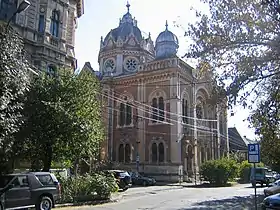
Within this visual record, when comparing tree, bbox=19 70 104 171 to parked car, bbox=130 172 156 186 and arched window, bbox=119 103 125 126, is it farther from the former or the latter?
arched window, bbox=119 103 125 126

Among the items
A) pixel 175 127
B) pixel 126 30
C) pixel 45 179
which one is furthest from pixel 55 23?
pixel 126 30

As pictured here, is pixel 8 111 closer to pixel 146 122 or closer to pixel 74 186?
pixel 74 186

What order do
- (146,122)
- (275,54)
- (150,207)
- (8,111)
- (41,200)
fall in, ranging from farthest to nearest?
(146,122), (150,207), (41,200), (275,54), (8,111)

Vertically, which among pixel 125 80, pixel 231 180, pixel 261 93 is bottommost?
pixel 231 180

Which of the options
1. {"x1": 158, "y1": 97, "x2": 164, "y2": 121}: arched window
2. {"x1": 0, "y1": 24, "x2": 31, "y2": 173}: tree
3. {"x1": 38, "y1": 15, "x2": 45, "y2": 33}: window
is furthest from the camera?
{"x1": 158, "y1": 97, "x2": 164, "y2": 121}: arched window

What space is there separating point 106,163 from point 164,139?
754cm

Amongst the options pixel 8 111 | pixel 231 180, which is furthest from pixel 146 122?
pixel 8 111

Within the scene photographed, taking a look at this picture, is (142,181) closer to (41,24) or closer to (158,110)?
(158,110)

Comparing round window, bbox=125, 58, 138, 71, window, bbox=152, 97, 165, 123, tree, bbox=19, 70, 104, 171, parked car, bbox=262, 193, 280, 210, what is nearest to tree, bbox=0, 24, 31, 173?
tree, bbox=19, 70, 104, 171

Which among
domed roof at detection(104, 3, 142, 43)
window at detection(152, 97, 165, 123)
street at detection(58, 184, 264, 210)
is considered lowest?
street at detection(58, 184, 264, 210)

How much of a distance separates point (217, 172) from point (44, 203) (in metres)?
25.8

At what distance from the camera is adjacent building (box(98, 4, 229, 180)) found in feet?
137

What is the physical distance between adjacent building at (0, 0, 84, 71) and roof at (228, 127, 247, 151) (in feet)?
160

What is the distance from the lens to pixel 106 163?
137 feet
